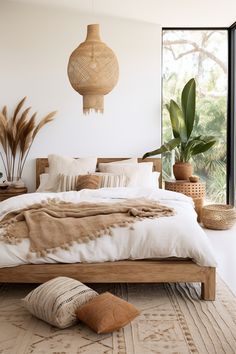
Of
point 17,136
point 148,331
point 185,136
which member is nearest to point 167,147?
point 185,136

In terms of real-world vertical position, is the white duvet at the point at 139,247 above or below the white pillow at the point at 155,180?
below

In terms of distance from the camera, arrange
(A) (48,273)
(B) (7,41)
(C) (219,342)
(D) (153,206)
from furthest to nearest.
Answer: (B) (7,41) → (D) (153,206) → (A) (48,273) → (C) (219,342)

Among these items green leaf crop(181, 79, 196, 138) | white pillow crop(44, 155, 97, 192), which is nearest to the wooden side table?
green leaf crop(181, 79, 196, 138)

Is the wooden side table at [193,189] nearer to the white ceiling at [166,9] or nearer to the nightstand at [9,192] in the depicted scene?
the nightstand at [9,192]

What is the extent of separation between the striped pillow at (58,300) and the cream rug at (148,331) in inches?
2.9

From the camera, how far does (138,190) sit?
507 cm

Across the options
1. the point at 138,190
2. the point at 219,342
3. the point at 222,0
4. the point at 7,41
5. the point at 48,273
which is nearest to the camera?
the point at 219,342

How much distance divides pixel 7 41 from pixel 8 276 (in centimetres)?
379

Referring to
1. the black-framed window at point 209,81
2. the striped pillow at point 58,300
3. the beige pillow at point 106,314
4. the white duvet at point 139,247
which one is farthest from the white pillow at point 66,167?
the beige pillow at point 106,314

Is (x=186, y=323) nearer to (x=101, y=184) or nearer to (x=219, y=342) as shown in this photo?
(x=219, y=342)

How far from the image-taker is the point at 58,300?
10.1 feet

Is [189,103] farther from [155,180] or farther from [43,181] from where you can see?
[43,181]

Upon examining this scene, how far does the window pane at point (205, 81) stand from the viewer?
6590 mm

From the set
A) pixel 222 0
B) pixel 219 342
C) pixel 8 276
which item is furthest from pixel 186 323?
pixel 222 0
